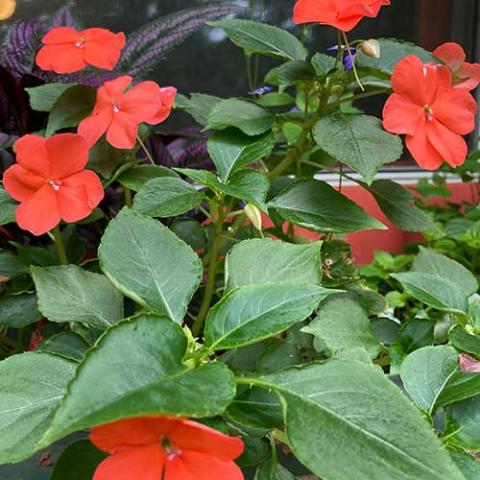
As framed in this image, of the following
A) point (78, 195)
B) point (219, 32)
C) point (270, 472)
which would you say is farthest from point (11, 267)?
point (219, 32)

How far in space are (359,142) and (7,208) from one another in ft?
1.11

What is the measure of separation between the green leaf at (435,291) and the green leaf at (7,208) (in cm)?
36

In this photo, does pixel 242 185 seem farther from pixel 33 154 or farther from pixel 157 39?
pixel 157 39

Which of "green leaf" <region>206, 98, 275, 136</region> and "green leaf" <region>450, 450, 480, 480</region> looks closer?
"green leaf" <region>450, 450, 480, 480</region>

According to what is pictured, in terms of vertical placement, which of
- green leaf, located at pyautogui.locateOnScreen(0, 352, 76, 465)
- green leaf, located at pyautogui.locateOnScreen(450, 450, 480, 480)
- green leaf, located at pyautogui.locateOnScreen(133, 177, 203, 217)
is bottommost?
green leaf, located at pyautogui.locateOnScreen(450, 450, 480, 480)

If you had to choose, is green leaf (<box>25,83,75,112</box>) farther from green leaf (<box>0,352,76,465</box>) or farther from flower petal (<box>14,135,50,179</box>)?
green leaf (<box>0,352,76,465</box>)

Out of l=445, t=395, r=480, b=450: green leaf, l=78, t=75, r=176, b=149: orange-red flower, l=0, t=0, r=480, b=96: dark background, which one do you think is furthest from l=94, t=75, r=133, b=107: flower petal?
l=0, t=0, r=480, b=96: dark background

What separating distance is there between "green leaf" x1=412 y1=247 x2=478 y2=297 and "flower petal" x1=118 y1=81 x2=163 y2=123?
12.6 inches

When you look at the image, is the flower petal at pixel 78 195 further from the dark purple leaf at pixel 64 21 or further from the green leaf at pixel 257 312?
the dark purple leaf at pixel 64 21

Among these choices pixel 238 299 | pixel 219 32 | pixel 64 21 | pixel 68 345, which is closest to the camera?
pixel 238 299

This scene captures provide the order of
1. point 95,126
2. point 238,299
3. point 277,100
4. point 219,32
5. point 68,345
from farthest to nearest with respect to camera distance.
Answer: point 219,32 → point 277,100 → point 95,126 → point 68,345 → point 238,299

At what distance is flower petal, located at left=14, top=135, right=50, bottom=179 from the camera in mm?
540

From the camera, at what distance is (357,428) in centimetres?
32

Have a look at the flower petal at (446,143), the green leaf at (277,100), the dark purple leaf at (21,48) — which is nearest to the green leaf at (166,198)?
the flower petal at (446,143)
